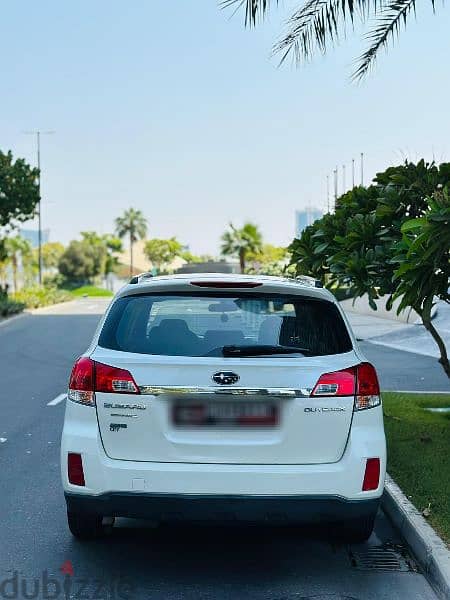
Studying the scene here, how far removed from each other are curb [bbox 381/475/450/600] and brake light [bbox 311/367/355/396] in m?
1.06

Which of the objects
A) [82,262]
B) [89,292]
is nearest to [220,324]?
[89,292]

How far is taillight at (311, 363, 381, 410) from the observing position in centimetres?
520

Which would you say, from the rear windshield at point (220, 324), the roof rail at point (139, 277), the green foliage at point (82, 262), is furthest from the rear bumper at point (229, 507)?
the green foliage at point (82, 262)

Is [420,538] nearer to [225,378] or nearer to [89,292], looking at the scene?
[225,378]

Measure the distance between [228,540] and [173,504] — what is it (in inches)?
47.8

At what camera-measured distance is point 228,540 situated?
619 centimetres

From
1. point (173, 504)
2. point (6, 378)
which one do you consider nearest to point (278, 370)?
point (173, 504)

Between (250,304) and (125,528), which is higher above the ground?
(250,304)

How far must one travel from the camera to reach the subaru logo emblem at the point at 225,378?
5.14 metres

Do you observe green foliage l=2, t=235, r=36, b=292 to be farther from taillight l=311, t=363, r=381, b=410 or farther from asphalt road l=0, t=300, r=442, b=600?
taillight l=311, t=363, r=381, b=410

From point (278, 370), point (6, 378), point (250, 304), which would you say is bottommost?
point (6, 378)

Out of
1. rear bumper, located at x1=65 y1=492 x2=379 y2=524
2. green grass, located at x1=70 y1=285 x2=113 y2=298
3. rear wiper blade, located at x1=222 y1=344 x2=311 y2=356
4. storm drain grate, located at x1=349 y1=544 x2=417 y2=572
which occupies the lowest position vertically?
green grass, located at x1=70 y1=285 x2=113 y2=298

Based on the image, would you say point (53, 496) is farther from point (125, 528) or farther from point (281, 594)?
point (281, 594)

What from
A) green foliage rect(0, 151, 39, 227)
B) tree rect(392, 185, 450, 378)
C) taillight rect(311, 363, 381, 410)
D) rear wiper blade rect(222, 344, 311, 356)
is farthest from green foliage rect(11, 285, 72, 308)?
taillight rect(311, 363, 381, 410)
